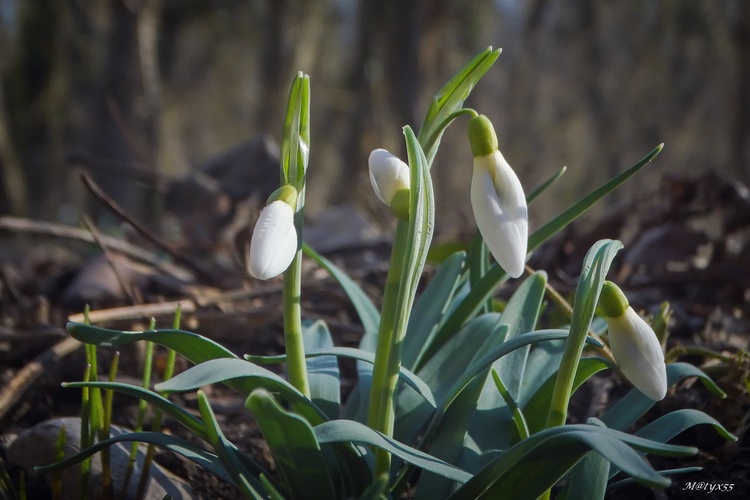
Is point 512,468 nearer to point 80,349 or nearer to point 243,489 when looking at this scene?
point 243,489

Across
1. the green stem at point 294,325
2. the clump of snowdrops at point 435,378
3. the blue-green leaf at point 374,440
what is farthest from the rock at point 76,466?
the blue-green leaf at point 374,440

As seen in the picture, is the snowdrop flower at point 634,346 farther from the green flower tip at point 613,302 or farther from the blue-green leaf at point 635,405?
the blue-green leaf at point 635,405

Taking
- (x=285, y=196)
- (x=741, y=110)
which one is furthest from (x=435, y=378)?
(x=741, y=110)

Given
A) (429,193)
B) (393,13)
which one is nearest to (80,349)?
(429,193)

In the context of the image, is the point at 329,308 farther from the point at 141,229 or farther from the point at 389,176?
the point at 389,176

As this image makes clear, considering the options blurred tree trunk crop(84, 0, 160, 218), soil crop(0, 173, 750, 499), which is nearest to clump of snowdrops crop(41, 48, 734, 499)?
soil crop(0, 173, 750, 499)

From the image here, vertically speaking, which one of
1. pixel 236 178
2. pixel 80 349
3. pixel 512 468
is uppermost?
pixel 236 178
